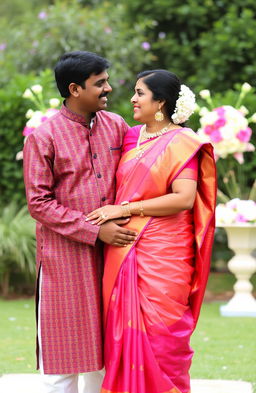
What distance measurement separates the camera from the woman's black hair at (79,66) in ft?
13.7

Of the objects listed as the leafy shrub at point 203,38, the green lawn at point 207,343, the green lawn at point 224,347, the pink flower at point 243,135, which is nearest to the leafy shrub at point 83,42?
the leafy shrub at point 203,38

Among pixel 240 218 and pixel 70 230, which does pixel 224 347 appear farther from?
pixel 70 230

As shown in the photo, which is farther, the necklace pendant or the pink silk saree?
the necklace pendant

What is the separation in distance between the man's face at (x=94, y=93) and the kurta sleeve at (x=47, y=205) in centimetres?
30

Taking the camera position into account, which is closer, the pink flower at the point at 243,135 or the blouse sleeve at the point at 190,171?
the blouse sleeve at the point at 190,171

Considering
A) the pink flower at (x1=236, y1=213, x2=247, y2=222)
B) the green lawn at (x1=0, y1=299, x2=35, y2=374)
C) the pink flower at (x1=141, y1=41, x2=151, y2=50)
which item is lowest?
the green lawn at (x1=0, y1=299, x2=35, y2=374)

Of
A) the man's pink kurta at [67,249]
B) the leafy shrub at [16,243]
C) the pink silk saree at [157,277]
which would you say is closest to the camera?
the pink silk saree at [157,277]

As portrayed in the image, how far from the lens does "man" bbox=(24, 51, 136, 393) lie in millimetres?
4145

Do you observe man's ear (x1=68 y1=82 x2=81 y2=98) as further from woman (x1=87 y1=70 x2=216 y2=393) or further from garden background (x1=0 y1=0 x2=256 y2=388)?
garden background (x1=0 y1=0 x2=256 y2=388)

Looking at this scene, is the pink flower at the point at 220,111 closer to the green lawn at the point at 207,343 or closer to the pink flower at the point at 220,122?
the pink flower at the point at 220,122

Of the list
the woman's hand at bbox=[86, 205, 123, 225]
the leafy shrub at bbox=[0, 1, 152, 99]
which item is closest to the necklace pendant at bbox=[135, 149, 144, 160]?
the woman's hand at bbox=[86, 205, 123, 225]

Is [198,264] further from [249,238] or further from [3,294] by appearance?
[3,294]

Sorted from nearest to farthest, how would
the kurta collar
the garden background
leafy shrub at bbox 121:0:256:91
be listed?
the kurta collar < the garden background < leafy shrub at bbox 121:0:256:91

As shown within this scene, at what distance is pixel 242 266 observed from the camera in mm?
8281
